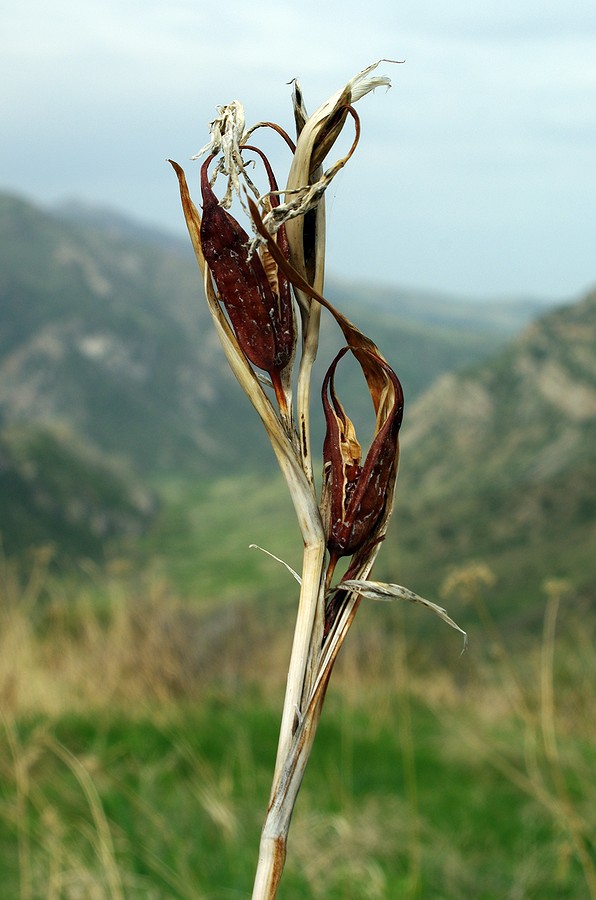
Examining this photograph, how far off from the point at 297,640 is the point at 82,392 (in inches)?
2903

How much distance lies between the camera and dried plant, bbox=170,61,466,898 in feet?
1.97

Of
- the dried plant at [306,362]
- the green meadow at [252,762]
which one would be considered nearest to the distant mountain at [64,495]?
the green meadow at [252,762]

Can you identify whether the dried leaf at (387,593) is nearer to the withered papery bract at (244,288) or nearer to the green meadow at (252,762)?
the withered papery bract at (244,288)

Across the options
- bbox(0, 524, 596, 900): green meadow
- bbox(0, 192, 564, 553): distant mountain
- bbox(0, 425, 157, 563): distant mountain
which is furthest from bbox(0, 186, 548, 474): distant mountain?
bbox(0, 524, 596, 900): green meadow

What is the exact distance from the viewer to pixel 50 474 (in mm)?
42656

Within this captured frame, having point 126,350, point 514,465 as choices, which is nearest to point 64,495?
point 514,465

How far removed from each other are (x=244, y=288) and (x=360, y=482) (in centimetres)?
15

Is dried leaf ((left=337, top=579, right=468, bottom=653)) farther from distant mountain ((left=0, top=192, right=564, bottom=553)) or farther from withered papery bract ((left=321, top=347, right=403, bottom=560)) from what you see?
distant mountain ((left=0, top=192, right=564, bottom=553))

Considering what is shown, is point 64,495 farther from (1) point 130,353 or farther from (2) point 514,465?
(1) point 130,353

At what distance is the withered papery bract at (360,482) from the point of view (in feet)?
2.08

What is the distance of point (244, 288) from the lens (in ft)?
2.07

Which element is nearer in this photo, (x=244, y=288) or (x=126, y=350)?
(x=244, y=288)

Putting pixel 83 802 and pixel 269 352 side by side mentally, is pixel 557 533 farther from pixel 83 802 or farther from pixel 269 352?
pixel 269 352

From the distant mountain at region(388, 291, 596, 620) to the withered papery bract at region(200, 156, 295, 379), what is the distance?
19441 millimetres
